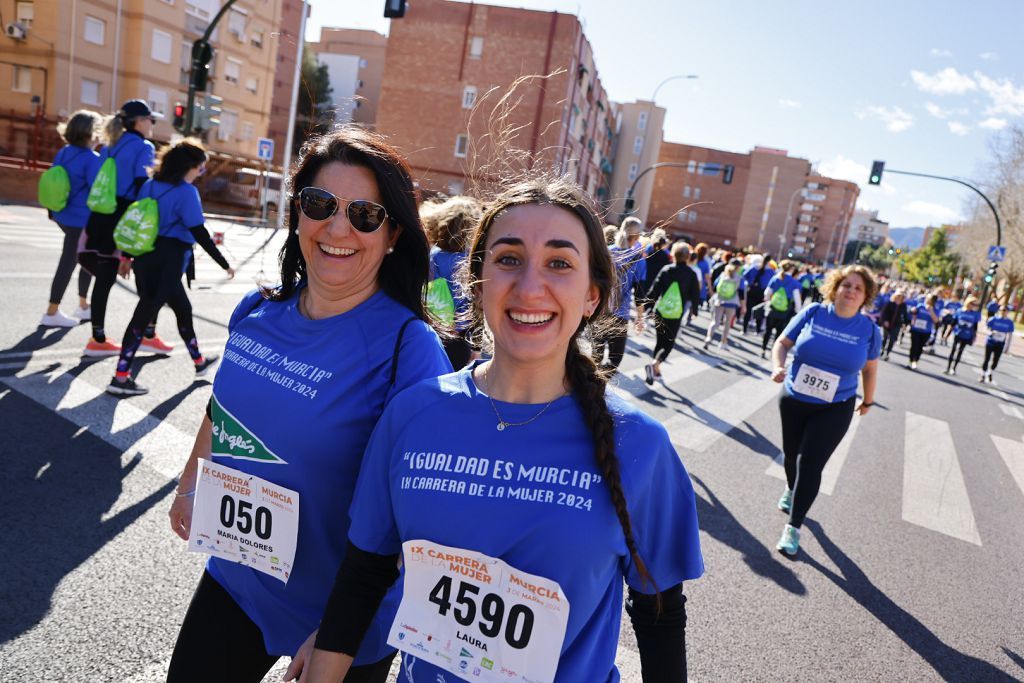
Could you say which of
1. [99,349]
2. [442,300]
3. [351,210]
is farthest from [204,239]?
[351,210]

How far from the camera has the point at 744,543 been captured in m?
4.70

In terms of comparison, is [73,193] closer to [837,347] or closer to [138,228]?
[138,228]

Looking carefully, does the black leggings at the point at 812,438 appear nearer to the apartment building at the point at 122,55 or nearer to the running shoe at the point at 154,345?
the running shoe at the point at 154,345

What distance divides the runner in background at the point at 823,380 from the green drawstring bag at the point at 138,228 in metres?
4.92

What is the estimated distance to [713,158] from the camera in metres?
90.2

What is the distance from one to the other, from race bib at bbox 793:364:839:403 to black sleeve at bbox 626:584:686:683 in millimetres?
3626

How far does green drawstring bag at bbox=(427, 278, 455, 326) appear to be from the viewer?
418cm

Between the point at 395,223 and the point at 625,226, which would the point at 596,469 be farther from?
the point at 625,226

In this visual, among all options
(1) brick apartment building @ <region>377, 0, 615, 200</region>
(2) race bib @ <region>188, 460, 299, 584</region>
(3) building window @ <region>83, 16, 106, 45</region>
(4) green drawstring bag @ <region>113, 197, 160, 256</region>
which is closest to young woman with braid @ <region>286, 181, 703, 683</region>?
(2) race bib @ <region>188, 460, 299, 584</region>

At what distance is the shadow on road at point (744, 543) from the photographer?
425 cm

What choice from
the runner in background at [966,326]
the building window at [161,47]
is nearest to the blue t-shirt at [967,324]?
the runner in background at [966,326]

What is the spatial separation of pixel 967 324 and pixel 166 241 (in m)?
18.0

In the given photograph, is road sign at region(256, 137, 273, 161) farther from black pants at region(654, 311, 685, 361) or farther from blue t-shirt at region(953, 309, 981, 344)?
blue t-shirt at region(953, 309, 981, 344)

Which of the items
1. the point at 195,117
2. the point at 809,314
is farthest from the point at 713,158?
the point at 809,314
